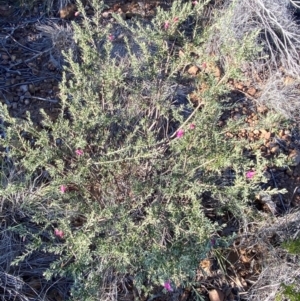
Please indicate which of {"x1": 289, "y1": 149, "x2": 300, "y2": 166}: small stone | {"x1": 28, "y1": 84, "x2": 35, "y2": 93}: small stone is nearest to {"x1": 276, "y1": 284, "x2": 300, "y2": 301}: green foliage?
{"x1": 289, "y1": 149, "x2": 300, "y2": 166}: small stone

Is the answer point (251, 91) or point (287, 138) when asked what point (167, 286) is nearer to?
point (287, 138)

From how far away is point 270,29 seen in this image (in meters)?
2.76

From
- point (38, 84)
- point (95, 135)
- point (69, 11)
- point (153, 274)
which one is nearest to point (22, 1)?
point (69, 11)

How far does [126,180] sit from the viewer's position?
7.32 feet

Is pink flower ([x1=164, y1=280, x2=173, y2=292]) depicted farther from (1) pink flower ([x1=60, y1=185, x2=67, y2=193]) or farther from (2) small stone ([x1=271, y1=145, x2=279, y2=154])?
(2) small stone ([x1=271, y1=145, x2=279, y2=154])

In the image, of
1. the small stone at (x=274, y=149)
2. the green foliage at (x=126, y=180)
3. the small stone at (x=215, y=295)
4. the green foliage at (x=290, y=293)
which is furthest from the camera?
the small stone at (x=274, y=149)

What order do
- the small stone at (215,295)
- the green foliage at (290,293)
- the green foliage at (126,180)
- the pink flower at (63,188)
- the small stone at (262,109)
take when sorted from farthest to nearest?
the small stone at (262,109) → the small stone at (215,295) → the pink flower at (63,188) → the green foliage at (126,180) → the green foliage at (290,293)

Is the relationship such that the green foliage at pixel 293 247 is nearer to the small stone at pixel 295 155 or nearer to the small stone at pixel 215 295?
the small stone at pixel 215 295

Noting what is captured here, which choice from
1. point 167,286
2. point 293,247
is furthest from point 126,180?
point 293,247

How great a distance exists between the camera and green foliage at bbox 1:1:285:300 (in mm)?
1916

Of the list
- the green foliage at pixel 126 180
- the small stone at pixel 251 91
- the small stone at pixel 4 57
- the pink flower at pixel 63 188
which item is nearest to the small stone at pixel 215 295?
the green foliage at pixel 126 180

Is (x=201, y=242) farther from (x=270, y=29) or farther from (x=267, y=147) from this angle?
(x=270, y=29)

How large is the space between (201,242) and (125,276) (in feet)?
1.42

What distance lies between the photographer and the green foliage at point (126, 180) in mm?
1916
